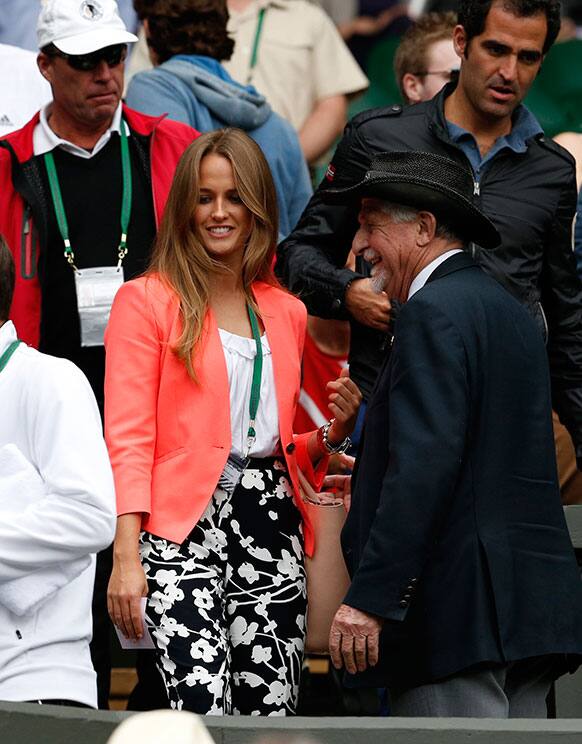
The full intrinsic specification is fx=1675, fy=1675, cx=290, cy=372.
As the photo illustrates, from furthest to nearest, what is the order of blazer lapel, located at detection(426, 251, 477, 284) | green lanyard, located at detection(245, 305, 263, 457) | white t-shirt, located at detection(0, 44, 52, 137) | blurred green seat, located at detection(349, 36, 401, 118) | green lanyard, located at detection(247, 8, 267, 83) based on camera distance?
blurred green seat, located at detection(349, 36, 401, 118) < green lanyard, located at detection(247, 8, 267, 83) < white t-shirt, located at detection(0, 44, 52, 137) < green lanyard, located at detection(245, 305, 263, 457) < blazer lapel, located at detection(426, 251, 477, 284)

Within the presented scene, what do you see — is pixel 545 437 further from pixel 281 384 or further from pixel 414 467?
pixel 281 384

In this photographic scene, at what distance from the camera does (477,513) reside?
4.11 meters

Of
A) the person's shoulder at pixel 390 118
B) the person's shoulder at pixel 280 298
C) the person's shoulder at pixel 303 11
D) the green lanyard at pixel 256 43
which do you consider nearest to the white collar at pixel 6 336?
the person's shoulder at pixel 280 298

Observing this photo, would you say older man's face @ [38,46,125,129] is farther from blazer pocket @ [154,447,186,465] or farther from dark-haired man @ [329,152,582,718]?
dark-haired man @ [329,152,582,718]

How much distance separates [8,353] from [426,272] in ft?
3.64

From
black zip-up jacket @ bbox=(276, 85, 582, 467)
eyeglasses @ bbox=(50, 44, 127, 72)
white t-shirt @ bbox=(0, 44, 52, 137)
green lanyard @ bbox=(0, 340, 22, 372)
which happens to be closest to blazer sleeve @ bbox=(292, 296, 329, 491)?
black zip-up jacket @ bbox=(276, 85, 582, 467)

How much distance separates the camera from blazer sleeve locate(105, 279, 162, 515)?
14.9 feet

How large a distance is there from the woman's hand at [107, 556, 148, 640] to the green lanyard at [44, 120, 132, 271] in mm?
1316

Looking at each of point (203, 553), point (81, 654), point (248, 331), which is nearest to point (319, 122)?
point (248, 331)

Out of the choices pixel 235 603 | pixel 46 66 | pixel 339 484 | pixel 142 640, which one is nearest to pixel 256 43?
pixel 46 66

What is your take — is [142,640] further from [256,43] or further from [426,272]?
[256,43]

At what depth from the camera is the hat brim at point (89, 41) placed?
18.2 ft

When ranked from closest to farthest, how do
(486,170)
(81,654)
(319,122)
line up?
(81,654) → (486,170) → (319,122)

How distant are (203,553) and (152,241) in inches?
54.3
